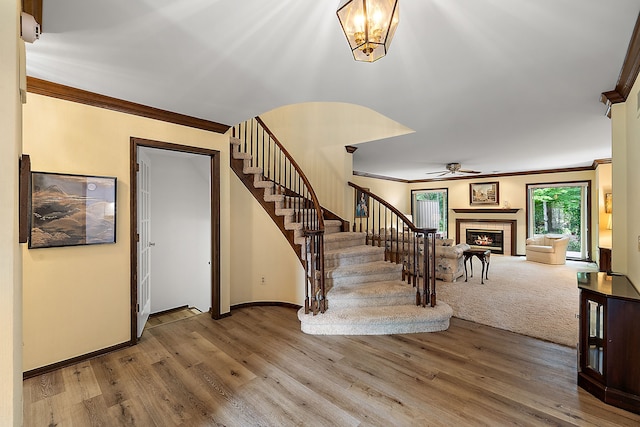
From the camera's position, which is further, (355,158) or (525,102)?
(355,158)

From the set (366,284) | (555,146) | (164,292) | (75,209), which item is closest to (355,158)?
(366,284)

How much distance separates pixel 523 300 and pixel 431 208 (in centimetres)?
611

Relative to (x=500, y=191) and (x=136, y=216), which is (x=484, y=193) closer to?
(x=500, y=191)

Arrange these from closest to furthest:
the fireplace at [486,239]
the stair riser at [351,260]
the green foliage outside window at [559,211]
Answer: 1. the stair riser at [351,260]
2. the green foliage outside window at [559,211]
3. the fireplace at [486,239]

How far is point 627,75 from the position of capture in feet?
7.43

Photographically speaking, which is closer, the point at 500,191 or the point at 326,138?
the point at 326,138

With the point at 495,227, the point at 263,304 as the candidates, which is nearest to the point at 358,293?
the point at 263,304

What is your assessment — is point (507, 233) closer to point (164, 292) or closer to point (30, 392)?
point (164, 292)

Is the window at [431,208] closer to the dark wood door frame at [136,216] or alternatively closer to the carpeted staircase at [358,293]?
the carpeted staircase at [358,293]

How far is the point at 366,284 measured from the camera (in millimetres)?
3691

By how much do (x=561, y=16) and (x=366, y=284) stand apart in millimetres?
3034

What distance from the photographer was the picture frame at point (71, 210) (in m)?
2.33

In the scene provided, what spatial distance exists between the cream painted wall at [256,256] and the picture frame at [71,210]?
4.89 feet

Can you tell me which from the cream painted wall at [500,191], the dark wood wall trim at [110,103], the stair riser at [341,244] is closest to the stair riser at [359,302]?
the stair riser at [341,244]
